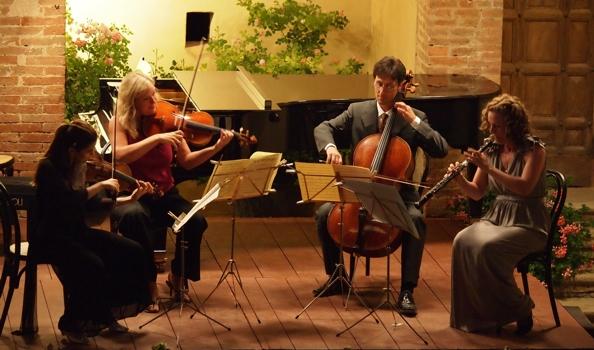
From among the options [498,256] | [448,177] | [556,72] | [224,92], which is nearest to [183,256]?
[448,177]

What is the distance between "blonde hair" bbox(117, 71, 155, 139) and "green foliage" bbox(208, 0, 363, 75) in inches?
161

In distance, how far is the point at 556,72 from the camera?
9969 millimetres

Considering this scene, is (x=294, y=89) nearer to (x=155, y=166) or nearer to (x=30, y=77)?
(x=30, y=77)

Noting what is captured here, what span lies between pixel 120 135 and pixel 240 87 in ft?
6.60

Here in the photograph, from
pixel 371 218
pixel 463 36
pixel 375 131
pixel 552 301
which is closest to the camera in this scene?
pixel 371 218

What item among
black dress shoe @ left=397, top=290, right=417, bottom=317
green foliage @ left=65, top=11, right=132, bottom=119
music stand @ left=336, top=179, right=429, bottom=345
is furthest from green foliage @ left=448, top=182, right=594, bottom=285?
green foliage @ left=65, top=11, right=132, bottom=119

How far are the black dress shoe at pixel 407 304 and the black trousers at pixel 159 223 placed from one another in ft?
3.49

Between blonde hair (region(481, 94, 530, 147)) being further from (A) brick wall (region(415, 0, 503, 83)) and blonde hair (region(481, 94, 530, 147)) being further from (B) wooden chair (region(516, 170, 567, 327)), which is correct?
(A) brick wall (region(415, 0, 503, 83))

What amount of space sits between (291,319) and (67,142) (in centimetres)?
150

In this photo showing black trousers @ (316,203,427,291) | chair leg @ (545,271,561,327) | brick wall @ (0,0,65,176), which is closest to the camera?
chair leg @ (545,271,561,327)

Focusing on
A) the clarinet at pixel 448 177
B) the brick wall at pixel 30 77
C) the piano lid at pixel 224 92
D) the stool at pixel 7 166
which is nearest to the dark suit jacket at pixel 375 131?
the clarinet at pixel 448 177

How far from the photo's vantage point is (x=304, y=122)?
315 inches

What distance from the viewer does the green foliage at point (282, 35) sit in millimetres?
10828

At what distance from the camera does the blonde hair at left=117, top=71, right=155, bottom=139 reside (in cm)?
662
